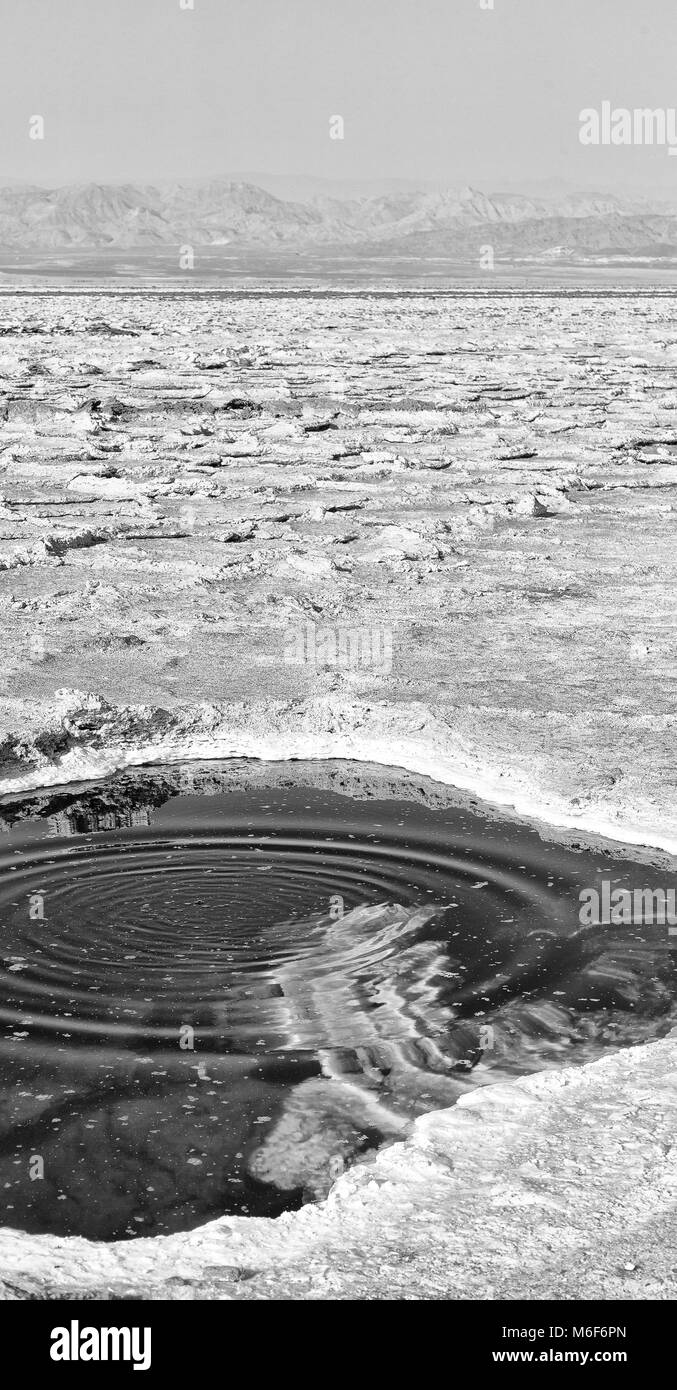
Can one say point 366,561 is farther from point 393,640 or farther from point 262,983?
point 262,983

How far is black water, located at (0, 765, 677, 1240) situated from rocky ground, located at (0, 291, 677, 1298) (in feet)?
0.73

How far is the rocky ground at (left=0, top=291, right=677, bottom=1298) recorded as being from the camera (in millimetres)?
3061

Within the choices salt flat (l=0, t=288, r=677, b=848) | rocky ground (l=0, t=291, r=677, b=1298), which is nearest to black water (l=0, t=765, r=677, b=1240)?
rocky ground (l=0, t=291, r=677, b=1298)

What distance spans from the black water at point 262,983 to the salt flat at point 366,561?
0.66 metres

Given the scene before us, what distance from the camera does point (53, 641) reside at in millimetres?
8281

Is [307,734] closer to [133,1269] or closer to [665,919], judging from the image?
[665,919]

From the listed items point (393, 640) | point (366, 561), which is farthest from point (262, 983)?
point (366, 561)

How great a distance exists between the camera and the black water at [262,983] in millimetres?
3537

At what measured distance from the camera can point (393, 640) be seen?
8305 mm

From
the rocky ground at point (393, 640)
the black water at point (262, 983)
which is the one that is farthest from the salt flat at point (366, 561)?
the black water at point (262, 983)

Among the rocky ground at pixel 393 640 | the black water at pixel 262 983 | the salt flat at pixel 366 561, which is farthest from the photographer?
the salt flat at pixel 366 561

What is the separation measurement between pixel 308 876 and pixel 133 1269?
2299mm

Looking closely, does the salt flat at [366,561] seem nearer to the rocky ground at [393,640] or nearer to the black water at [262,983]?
the rocky ground at [393,640]
